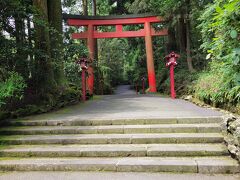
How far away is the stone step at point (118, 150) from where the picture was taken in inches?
157

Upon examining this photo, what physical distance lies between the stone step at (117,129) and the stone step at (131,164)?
0.83 metres

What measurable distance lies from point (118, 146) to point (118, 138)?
191 mm

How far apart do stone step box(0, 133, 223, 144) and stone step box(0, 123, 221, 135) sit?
0.12 meters

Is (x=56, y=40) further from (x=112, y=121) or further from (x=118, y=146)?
(x=118, y=146)

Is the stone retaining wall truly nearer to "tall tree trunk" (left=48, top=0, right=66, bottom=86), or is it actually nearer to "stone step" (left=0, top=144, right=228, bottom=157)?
"stone step" (left=0, top=144, right=228, bottom=157)

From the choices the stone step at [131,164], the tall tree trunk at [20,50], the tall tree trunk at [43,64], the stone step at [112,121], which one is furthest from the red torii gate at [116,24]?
the stone step at [131,164]

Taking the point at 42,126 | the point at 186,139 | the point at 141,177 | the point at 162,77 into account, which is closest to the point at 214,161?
the point at 186,139

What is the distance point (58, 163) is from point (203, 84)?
559 centimetres

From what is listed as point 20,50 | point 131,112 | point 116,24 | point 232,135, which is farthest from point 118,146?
point 116,24

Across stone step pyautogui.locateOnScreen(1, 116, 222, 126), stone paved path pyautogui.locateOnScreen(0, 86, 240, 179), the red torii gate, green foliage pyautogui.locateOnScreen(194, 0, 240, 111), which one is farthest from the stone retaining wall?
the red torii gate

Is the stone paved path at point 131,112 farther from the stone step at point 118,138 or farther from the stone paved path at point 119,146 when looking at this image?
the stone step at point 118,138

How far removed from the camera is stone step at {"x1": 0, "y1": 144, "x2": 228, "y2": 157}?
398cm

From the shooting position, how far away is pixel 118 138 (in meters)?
4.49

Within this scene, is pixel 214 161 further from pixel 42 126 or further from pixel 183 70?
pixel 183 70
